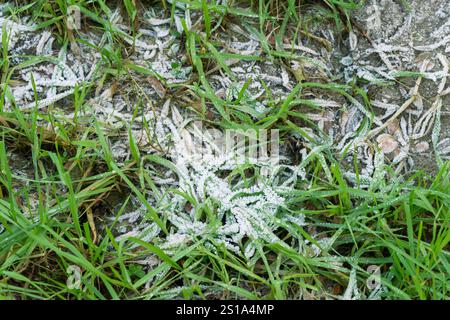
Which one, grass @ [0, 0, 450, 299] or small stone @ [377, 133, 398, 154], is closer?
grass @ [0, 0, 450, 299]

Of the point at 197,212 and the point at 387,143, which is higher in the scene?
the point at 387,143

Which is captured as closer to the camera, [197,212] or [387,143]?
[197,212]

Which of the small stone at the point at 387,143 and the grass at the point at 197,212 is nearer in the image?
the grass at the point at 197,212

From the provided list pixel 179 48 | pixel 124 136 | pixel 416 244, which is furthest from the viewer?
pixel 179 48
